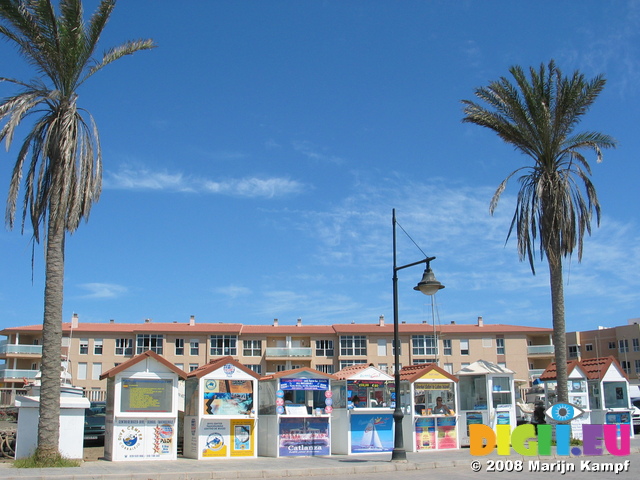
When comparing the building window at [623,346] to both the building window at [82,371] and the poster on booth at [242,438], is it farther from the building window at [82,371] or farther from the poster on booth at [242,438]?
the poster on booth at [242,438]

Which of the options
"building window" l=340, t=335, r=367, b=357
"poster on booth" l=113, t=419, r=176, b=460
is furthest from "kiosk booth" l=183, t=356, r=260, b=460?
"building window" l=340, t=335, r=367, b=357

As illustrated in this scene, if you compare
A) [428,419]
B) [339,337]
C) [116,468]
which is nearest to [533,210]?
[428,419]

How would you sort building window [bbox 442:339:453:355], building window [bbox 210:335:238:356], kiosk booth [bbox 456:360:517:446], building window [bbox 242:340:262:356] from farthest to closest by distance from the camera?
building window [bbox 442:339:453:355] < building window [bbox 242:340:262:356] < building window [bbox 210:335:238:356] < kiosk booth [bbox 456:360:517:446]

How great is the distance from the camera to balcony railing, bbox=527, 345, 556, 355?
71500mm

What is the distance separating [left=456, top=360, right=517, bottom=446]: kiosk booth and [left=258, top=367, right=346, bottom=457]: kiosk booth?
5730mm

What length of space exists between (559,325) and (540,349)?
51.7 m

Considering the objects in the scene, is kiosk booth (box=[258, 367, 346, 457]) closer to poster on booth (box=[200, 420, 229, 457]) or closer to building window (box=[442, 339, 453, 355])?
poster on booth (box=[200, 420, 229, 457])

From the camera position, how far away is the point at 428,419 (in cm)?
2322

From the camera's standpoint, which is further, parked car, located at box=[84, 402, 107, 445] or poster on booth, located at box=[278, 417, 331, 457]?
parked car, located at box=[84, 402, 107, 445]

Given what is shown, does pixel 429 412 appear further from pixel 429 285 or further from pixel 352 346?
pixel 352 346

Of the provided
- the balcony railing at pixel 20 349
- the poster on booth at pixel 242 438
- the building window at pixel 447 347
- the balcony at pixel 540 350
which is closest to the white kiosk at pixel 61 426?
the poster on booth at pixel 242 438

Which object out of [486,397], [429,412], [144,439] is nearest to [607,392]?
[486,397]

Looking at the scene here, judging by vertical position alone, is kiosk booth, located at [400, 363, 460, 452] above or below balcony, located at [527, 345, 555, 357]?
below

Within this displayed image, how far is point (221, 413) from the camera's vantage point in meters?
20.4
